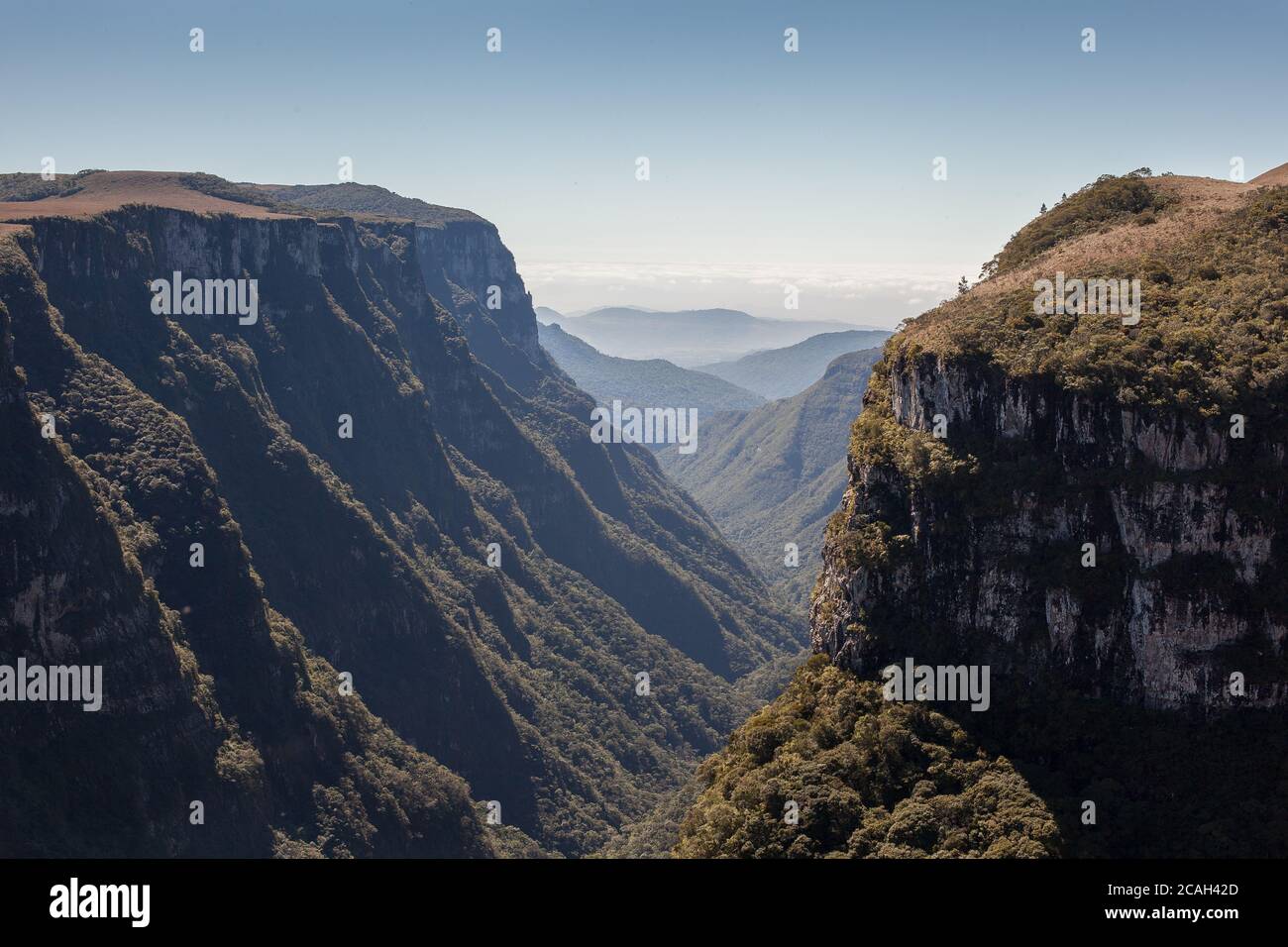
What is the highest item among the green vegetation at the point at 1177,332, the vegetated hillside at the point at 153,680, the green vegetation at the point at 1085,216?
the green vegetation at the point at 1085,216

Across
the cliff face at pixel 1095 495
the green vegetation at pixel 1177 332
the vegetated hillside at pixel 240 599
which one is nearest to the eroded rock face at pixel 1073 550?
the cliff face at pixel 1095 495

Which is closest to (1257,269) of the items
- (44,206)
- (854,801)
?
(854,801)

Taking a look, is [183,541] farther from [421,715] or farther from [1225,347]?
[1225,347]

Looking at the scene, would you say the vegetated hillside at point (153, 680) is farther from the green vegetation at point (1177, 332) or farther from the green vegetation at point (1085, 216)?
the green vegetation at point (1085, 216)

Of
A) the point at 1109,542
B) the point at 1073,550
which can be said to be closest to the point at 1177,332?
the point at 1109,542

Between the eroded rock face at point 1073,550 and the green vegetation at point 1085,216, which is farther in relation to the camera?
the green vegetation at point 1085,216

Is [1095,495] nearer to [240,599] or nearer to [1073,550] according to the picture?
[1073,550]

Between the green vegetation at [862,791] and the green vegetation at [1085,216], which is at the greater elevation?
the green vegetation at [1085,216]

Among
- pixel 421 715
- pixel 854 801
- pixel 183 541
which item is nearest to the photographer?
pixel 854 801
